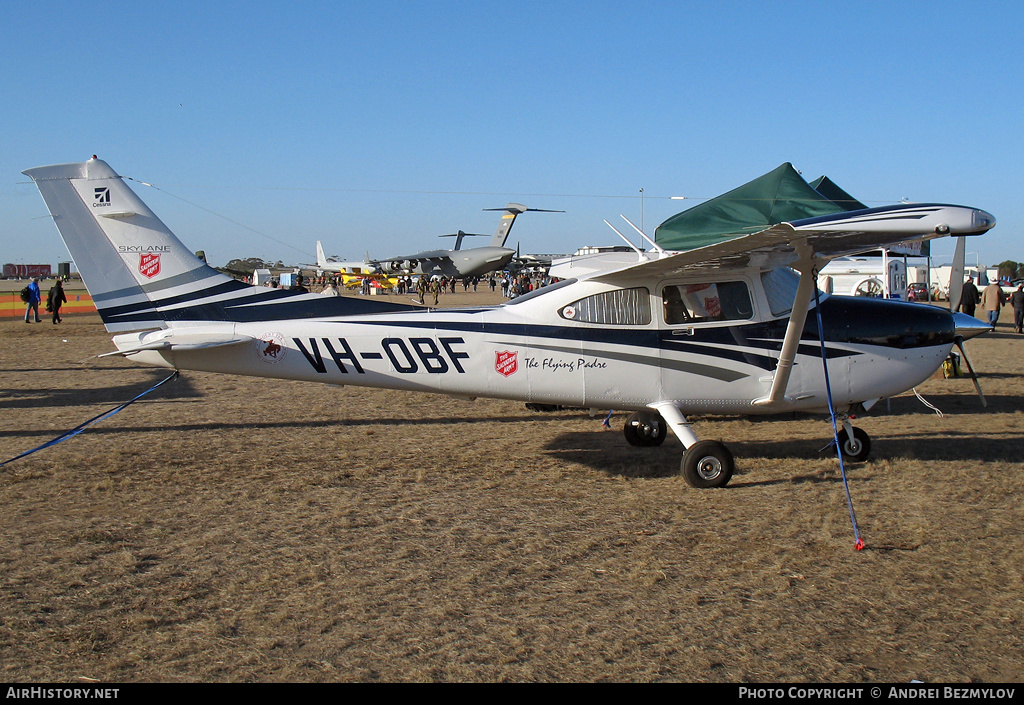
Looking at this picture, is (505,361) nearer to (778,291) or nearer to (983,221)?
(778,291)

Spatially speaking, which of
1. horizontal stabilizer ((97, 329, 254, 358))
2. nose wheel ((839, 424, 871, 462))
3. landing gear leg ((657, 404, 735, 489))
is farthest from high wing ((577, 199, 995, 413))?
horizontal stabilizer ((97, 329, 254, 358))

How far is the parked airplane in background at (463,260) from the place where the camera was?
50.6 meters

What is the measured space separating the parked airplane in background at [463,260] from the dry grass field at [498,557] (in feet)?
127

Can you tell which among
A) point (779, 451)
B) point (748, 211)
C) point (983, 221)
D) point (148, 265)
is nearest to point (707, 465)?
point (779, 451)

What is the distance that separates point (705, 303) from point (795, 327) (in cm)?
89

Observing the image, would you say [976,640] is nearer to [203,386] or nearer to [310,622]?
[310,622]

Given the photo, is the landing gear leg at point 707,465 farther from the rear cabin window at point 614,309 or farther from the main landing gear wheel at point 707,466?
the rear cabin window at point 614,309

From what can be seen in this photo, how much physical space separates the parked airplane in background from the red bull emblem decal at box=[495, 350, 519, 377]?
3894cm

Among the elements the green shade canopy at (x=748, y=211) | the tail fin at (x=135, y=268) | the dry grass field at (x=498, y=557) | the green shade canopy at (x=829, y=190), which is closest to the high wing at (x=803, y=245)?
the dry grass field at (x=498, y=557)

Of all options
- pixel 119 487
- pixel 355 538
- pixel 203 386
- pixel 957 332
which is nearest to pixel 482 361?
pixel 355 538

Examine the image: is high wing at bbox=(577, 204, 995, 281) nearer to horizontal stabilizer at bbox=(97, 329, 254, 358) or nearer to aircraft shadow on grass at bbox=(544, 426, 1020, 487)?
aircraft shadow on grass at bbox=(544, 426, 1020, 487)

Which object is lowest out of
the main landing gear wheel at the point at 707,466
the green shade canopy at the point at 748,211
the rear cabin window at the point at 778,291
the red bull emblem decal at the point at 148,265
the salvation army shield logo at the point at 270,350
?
the main landing gear wheel at the point at 707,466

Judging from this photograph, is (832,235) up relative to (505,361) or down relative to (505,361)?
up

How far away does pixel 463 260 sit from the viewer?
171 feet
